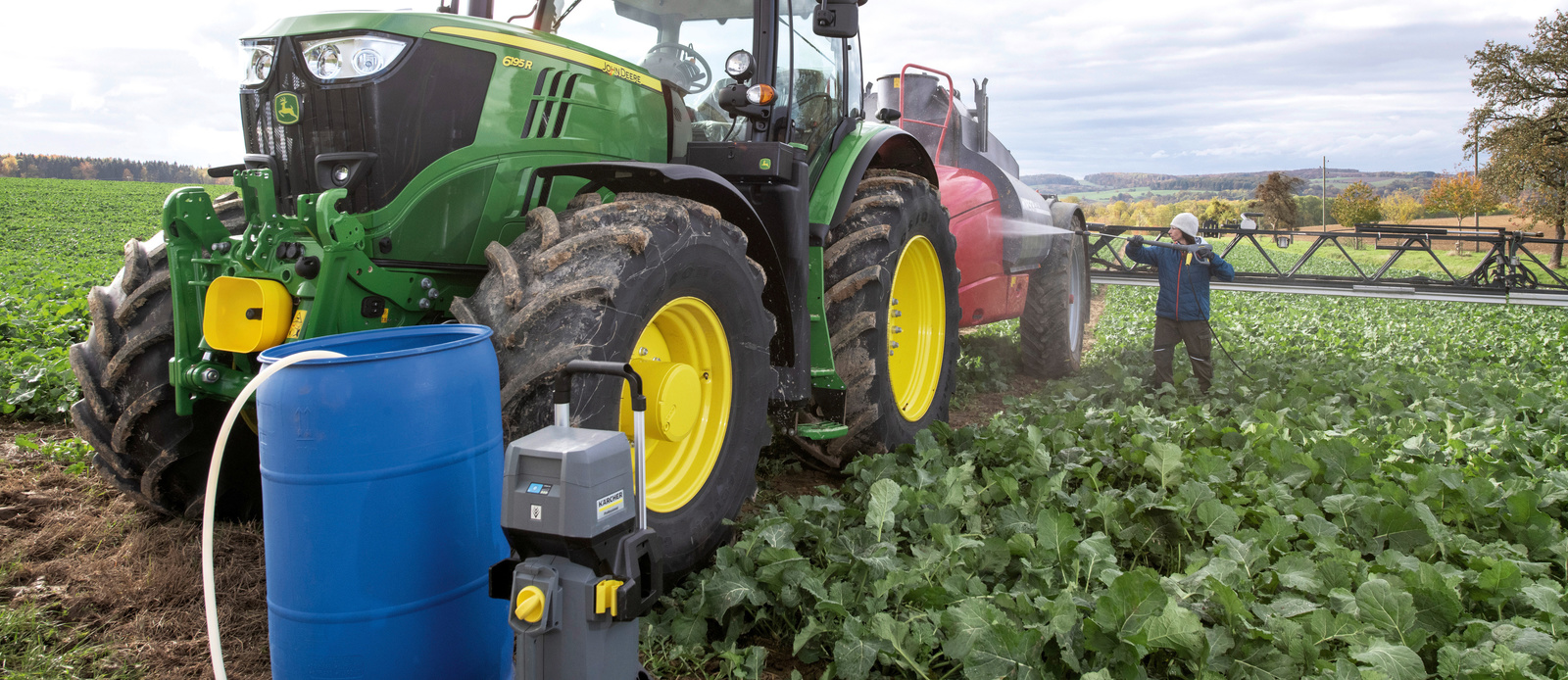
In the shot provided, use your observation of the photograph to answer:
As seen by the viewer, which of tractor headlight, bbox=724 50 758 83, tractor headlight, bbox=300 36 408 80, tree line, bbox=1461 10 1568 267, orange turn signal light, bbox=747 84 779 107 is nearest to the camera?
tractor headlight, bbox=300 36 408 80

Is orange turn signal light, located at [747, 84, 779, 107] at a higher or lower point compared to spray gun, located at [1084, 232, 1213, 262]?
higher

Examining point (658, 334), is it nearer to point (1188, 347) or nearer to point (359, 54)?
point (359, 54)

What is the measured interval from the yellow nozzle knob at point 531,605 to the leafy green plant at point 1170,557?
2.54 feet

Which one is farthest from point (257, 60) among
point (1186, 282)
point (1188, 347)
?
point (1188, 347)

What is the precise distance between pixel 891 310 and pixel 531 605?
3270 mm

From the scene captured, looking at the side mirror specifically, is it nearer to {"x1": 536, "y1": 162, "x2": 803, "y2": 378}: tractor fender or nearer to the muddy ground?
{"x1": 536, "y1": 162, "x2": 803, "y2": 378}: tractor fender

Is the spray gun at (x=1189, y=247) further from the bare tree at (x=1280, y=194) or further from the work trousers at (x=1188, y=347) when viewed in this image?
the bare tree at (x=1280, y=194)

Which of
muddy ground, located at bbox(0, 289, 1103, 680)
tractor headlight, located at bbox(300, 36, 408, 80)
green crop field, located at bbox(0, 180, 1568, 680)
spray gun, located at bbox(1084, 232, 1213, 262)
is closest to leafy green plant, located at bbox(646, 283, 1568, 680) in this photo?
green crop field, located at bbox(0, 180, 1568, 680)

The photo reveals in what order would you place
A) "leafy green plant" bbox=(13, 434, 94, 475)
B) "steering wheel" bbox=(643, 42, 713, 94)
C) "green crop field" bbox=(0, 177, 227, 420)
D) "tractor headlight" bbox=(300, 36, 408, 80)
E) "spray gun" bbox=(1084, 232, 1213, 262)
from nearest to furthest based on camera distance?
"tractor headlight" bbox=(300, 36, 408, 80) → "steering wheel" bbox=(643, 42, 713, 94) → "leafy green plant" bbox=(13, 434, 94, 475) → "green crop field" bbox=(0, 177, 227, 420) → "spray gun" bbox=(1084, 232, 1213, 262)

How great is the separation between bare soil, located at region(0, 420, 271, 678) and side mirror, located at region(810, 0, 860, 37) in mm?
2842

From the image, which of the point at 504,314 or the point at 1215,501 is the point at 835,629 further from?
the point at 1215,501

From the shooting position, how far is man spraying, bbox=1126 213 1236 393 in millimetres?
7250

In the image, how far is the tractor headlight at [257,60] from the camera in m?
3.02

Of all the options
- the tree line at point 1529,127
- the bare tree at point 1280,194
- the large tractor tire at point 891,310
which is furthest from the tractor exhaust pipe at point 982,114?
the bare tree at point 1280,194
